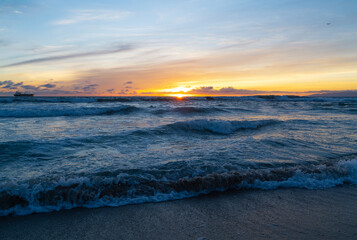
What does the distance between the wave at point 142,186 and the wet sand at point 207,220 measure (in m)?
0.17

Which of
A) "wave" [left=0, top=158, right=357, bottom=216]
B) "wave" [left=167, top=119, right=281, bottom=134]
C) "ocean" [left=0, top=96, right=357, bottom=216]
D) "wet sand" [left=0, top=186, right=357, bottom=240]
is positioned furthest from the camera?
"wave" [left=167, top=119, right=281, bottom=134]

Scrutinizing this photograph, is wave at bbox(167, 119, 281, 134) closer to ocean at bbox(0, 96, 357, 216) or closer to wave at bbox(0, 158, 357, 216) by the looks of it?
ocean at bbox(0, 96, 357, 216)

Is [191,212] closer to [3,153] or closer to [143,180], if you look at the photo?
[143,180]

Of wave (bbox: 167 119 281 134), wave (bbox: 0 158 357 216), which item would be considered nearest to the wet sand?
wave (bbox: 0 158 357 216)

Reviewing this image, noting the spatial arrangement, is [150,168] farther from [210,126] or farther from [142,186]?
[210,126]

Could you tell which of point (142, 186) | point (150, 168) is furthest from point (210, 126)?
point (142, 186)

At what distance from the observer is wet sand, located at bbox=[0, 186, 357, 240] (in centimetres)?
254

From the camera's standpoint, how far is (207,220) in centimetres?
285

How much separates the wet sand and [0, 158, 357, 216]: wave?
0.57 feet

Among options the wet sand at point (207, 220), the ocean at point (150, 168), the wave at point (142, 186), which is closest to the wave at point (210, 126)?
the ocean at point (150, 168)

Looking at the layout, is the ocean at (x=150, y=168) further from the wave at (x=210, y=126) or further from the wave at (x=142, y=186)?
the wave at (x=210, y=126)

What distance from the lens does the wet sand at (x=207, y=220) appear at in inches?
100

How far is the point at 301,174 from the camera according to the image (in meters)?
4.20

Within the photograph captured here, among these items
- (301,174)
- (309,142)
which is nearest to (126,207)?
(301,174)
